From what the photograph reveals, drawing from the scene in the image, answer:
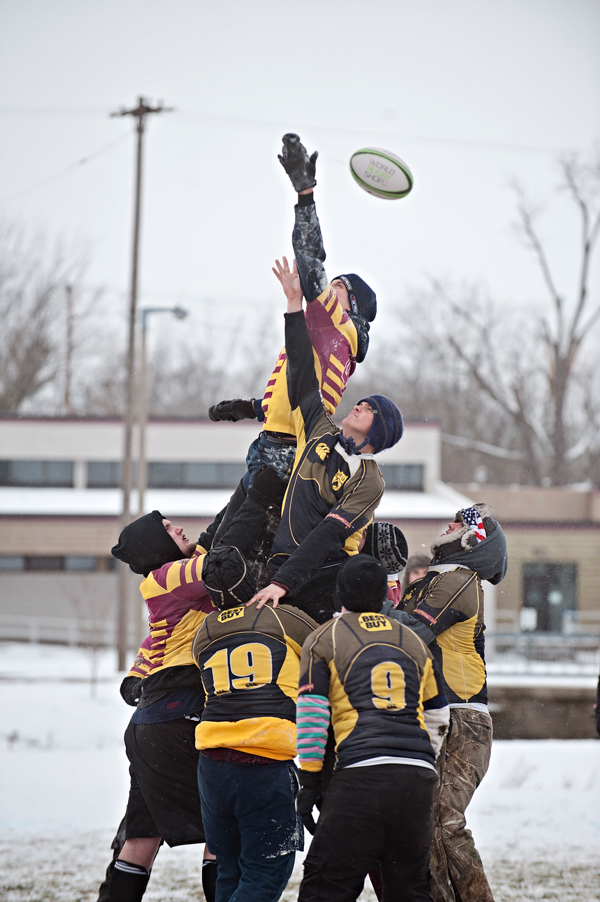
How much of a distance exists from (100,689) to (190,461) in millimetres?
11179

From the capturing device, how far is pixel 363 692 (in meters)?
3.15

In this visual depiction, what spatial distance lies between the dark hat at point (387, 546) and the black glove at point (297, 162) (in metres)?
1.60

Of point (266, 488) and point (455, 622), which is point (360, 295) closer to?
point (266, 488)

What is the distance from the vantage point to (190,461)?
26391 mm

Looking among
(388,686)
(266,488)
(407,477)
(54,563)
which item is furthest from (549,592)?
(388,686)

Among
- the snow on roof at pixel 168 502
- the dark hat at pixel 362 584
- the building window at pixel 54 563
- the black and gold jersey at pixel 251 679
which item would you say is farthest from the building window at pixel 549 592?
the dark hat at pixel 362 584

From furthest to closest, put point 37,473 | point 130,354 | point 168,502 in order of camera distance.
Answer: point 37,473, point 168,502, point 130,354

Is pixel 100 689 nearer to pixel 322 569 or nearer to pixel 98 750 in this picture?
pixel 98 750

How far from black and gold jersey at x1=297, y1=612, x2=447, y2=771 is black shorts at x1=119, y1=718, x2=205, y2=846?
1046 millimetres

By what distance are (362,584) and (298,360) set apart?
118 centimetres

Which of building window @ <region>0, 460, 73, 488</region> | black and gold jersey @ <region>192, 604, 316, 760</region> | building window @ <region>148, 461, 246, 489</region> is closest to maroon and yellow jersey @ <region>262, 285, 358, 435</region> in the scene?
black and gold jersey @ <region>192, 604, 316, 760</region>

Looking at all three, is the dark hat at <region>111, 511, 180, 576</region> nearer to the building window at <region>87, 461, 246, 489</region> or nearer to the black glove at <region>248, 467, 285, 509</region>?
the black glove at <region>248, 467, 285, 509</region>

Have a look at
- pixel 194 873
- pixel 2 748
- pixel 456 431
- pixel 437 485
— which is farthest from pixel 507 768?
pixel 456 431

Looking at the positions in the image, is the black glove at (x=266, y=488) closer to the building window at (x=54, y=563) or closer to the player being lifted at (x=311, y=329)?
the player being lifted at (x=311, y=329)
